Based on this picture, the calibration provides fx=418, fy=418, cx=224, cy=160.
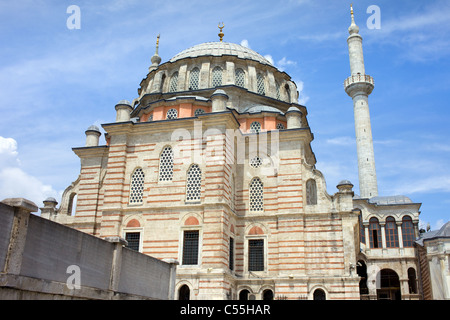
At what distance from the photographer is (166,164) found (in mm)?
21906

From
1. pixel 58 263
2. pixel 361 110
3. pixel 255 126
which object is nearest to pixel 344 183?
pixel 255 126

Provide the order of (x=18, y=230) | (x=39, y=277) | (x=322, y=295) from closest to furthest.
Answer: (x=18, y=230) → (x=39, y=277) → (x=322, y=295)

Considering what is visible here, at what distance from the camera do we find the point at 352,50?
3831cm

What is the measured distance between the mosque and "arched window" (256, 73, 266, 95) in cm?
129

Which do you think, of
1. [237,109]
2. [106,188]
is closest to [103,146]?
[106,188]

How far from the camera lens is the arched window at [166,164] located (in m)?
21.7

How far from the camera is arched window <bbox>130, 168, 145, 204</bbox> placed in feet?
71.8

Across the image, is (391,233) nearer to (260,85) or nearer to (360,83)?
(360,83)

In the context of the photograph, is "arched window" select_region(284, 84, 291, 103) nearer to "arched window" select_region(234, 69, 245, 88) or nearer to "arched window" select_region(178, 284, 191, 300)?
"arched window" select_region(234, 69, 245, 88)

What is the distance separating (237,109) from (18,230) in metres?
18.5

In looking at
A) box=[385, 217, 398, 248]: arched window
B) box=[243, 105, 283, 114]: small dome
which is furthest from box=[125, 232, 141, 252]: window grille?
box=[385, 217, 398, 248]: arched window
